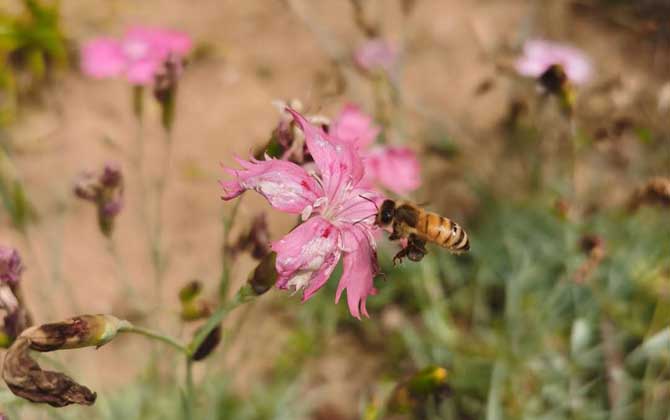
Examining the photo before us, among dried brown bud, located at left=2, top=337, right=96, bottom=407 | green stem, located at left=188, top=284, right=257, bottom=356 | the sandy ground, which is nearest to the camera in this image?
dried brown bud, located at left=2, top=337, right=96, bottom=407

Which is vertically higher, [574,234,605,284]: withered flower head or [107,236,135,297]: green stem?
[574,234,605,284]: withered flower head

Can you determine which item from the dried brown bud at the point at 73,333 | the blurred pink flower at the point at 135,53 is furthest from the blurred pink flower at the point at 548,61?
the dried brown bud at the point at 73,333

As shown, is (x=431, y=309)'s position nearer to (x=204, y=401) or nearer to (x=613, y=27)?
(x=204, y=401)

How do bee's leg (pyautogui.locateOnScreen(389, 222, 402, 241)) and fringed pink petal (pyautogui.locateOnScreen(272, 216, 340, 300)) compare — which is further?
bee's leg (pyautogui.locateOnScreen(389, 222, 402, 241))

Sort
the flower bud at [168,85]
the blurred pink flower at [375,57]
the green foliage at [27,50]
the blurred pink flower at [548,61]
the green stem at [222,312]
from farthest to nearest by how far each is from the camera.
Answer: the green foliage at [27,50]
the blurred pink flower at [375,57]
the blurred pink flower at [548,61]
the flower bud at [168,85]
the green stem at [222,312]

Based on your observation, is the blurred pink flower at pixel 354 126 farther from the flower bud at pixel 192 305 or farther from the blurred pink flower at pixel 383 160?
the flower bud at pixel 192 305

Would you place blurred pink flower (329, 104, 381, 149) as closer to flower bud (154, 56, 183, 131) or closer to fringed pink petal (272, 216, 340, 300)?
flower bud (154, 56, 183, 131)

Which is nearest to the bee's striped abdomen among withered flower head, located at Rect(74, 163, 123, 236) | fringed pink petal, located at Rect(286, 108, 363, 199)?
fringed pink petal, located at Rect(286, 108, 363, 199)
